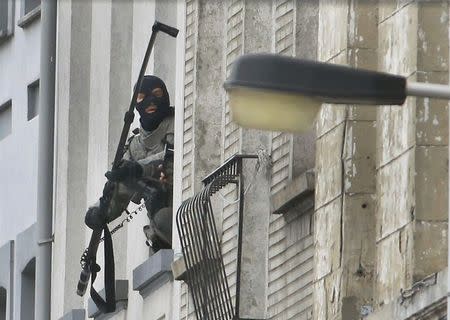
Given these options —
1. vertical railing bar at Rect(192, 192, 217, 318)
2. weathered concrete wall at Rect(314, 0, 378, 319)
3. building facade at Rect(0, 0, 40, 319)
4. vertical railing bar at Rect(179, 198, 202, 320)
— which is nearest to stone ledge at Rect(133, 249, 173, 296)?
vertical railing bar at Rect(179, 198, 202, 320)

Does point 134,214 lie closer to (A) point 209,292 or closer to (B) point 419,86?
(A) point 209,292

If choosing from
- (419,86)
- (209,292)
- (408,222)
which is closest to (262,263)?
→ (209,292)

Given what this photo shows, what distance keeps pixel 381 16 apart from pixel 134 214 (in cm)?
957

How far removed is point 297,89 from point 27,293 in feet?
70.5

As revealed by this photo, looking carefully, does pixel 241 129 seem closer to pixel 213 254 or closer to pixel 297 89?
pixel 213 254

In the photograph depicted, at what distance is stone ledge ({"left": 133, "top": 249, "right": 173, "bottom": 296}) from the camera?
26641mm

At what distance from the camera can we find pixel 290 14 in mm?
23266

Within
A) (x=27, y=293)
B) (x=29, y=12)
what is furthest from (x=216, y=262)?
(x=29, y=12)

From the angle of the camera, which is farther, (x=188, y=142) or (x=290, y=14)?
(x=188, y=142)

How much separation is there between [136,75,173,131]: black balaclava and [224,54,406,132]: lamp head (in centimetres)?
1295

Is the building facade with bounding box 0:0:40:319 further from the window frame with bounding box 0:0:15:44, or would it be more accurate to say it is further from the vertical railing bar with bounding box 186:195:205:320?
the vertical railing bar with bounding box 186:195:205:320

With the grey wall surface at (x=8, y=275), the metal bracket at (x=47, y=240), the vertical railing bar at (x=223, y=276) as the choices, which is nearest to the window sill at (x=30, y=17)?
the grey wall surface at (x=8, y=275)

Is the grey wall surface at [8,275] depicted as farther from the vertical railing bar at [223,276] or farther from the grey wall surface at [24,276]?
the vertical railing bar at [223,276]

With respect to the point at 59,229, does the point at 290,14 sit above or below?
below
